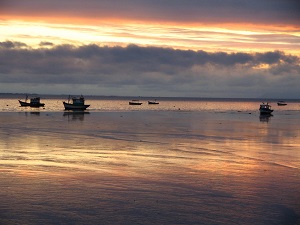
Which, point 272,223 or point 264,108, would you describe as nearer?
point 272,223

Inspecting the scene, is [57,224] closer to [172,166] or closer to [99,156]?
[172,166]

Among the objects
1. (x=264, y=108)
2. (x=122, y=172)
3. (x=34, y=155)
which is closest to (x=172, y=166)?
(x=122, y=172)

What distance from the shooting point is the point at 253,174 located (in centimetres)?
2012

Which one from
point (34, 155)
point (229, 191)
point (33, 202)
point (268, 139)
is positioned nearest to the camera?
point (33, 202)

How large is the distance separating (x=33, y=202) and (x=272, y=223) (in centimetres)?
694

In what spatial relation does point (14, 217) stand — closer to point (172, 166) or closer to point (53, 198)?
point (53, 198)

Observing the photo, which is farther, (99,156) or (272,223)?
(99,156)

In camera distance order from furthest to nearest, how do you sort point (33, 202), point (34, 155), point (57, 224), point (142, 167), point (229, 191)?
point (34, 155), point (142, 167), point (229, 191), point (33, 202), point (57, 224)

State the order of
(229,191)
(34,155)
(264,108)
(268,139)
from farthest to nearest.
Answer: (264,108), (268,139), (34,155), (229,191)

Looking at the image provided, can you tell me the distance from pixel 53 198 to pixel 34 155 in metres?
10.2

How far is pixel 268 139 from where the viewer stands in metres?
37.7

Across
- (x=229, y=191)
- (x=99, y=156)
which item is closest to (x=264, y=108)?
(x=99, y=156)

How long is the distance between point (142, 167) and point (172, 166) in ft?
4.76

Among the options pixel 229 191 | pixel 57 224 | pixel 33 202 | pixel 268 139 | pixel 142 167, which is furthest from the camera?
pixel 268 139
